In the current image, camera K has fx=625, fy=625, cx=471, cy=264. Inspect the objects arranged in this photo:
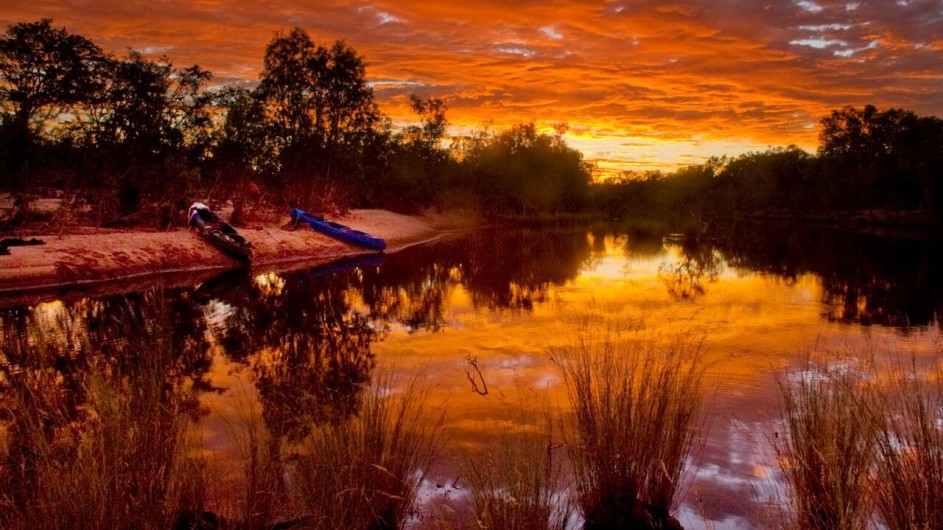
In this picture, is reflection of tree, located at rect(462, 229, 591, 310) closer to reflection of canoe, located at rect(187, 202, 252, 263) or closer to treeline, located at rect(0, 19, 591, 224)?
reflection of canoe, located at rect(187, 202, 252, 263)

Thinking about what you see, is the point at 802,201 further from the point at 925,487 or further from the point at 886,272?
the point at 925,487

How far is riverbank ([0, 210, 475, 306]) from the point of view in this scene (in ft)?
68.3

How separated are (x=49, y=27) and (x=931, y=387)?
36318 mm

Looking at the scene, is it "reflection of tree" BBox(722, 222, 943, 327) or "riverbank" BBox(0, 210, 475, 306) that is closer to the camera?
"reflection of tree" BBox(722, 222, 943, 327)

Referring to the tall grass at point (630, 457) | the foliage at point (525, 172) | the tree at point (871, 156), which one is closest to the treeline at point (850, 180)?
the tree at point (871, 156)

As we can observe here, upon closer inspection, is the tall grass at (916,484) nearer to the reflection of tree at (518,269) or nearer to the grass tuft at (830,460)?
the grass tuft at (830,460)

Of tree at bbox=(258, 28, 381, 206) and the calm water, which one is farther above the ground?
tree at bbox=(258, 28, 381, 206)

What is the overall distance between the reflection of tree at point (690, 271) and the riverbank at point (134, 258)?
52.7 ft

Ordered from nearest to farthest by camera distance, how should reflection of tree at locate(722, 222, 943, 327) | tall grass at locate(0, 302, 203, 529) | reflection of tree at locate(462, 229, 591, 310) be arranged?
tall grass at locate(0, 302, 203, 529) < reflection of tree at locate(722, 222, 943, 327) < reflection of tree at locate(462, 229, 591, 310)

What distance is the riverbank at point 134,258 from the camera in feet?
68.3

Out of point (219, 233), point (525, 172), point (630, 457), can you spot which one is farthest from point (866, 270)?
point (525, 172)

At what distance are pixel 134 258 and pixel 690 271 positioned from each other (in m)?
22.7

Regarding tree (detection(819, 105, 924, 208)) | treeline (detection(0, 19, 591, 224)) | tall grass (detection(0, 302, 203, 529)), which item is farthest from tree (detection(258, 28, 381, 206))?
tree (detection(819, 105, 924, 208))

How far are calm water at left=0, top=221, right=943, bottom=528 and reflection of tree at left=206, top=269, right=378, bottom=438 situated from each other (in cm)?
6
